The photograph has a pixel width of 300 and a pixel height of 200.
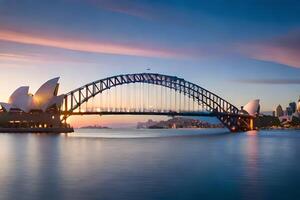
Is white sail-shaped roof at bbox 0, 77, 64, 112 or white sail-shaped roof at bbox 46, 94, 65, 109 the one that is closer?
white sail-shaped roof at bbox 0, 77, 64, 112

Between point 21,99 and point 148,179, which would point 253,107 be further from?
point 148,179

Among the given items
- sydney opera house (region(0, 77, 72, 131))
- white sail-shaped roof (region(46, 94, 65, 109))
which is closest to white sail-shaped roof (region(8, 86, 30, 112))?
sydney opera house (region(0, 77, 72, 131))

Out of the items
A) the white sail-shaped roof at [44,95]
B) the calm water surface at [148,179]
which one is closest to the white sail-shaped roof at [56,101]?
the white sail-shaped roof at [44,95]

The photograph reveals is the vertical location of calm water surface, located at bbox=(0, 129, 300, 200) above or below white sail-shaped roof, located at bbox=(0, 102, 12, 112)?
below

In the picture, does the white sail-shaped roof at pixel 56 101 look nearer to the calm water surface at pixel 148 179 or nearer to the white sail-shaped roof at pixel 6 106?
the white sail-shaped roof at pixel 6 106

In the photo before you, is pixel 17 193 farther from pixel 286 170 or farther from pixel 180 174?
pixel 286 170

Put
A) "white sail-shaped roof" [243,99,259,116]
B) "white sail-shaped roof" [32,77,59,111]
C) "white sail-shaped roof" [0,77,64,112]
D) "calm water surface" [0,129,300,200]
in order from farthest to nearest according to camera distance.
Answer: "white sail-shaped roof" [243,99,259,116] → "white sail-shaped roof" [0,77,64,112] → "white sail-shaped roof" [32,77,59,111] → "calm water surface" [0,129,300,200]

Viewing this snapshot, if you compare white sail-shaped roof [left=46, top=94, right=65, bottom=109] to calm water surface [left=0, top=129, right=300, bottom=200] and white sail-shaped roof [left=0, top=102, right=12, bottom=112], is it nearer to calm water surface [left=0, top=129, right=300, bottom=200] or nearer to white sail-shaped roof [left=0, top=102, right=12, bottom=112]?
white sail-shaped roof [left=0, top=102, right=12, bottom=112]

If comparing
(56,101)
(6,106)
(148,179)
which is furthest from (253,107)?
(148,179)
